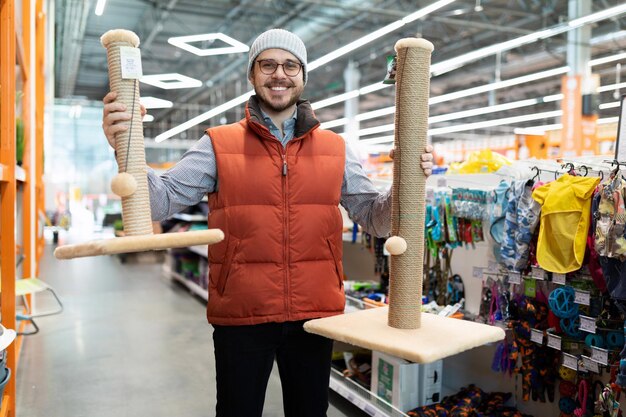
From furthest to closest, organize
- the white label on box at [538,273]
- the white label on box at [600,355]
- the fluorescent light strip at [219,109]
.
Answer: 1. the fluorescent light strip at [219,109]
2. the white label on box at [538,273]
3. the white label on box at [600,355]

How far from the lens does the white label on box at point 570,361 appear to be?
2449 mm

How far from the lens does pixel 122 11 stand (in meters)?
11.6

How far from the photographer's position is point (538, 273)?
2566 millimetres

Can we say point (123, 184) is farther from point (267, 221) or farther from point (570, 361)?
point (570, 361)

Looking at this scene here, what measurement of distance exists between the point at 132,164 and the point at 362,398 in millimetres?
2302

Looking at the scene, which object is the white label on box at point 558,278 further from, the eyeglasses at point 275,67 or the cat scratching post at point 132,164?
the cat scratching post at point 132,164

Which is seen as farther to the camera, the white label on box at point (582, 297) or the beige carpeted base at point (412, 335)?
the white label on box at point (582, 297)

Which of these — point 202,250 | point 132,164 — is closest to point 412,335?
point 132,164

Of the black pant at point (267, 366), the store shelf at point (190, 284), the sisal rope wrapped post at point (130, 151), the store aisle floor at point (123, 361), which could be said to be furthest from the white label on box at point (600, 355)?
the store shelf at point (190, 284)

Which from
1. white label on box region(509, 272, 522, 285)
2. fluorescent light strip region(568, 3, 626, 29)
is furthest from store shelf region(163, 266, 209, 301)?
A: fluorescent light strip region(568, 3, 626, 29)

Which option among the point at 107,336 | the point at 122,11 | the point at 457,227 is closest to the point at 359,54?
the point at 122,11

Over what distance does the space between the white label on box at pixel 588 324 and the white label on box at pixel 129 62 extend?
2.10 metres

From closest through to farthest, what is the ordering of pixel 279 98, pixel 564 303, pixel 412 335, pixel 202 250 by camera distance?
pixel 412 335 < pixel 279 98 < pixel 564 303 < pixel 202 250

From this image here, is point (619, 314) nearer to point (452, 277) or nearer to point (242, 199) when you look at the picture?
point (452, 277)
